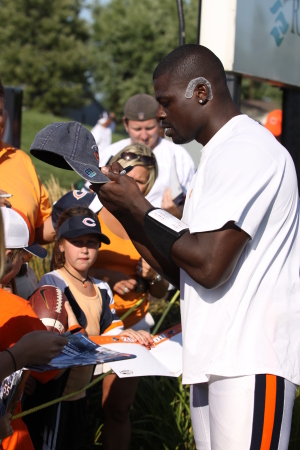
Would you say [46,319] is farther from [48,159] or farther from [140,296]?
[140,296]

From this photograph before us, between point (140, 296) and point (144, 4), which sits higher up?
point (144, 4)

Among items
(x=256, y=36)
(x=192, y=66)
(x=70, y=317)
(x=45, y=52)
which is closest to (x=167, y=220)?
(x=192, y=66)

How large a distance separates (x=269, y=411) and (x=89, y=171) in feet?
3.73

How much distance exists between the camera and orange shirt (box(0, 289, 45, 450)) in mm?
Answer: 2551

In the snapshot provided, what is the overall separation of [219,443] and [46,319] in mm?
1089

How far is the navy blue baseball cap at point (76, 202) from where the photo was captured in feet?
13.5

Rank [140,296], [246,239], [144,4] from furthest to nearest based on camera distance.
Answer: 1. [144,4]
2. [140,296]
3. [246,239]

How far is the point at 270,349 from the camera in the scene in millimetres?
2318

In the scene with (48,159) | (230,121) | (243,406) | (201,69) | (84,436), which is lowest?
(84,436)

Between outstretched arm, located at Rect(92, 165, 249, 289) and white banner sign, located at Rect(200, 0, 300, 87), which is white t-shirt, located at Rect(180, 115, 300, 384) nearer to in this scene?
outstretched arm, located at Rect(92, 165, 249, 289)

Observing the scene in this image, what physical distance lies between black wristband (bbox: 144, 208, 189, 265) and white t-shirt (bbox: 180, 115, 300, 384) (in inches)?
2.6

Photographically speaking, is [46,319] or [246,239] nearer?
[246,239]

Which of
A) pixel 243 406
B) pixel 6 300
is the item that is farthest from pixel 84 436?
pixel 243 406

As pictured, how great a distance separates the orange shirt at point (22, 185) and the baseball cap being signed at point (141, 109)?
211 cm
